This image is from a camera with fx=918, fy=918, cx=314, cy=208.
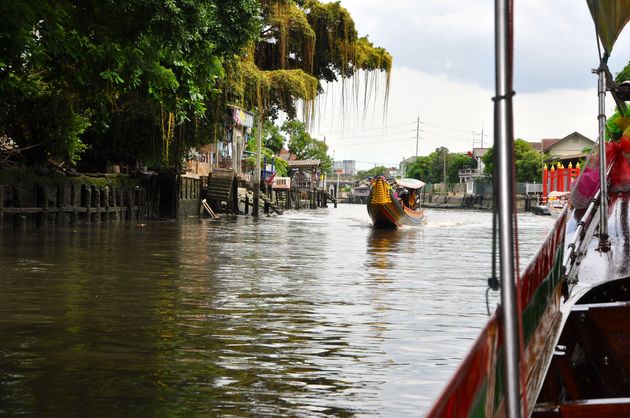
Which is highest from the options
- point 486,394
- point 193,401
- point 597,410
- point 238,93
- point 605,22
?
point 238,93

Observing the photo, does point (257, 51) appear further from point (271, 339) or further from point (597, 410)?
point (597, 410)

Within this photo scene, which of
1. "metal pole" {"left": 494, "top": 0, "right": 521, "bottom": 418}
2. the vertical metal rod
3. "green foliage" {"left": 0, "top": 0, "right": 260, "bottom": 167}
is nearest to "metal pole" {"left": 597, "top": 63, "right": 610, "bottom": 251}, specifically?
the vertical metal rod

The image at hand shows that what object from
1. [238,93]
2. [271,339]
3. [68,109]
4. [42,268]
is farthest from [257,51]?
[271,339]

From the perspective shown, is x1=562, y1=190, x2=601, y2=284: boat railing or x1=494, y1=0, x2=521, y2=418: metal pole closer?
x1=494, y1=0, x2=521, y2=418: metal pole

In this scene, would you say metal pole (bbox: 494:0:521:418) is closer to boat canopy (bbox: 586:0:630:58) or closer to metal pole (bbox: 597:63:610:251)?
boat canopy (bbox: 586:0:630:58)

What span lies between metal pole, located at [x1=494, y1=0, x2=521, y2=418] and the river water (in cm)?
303

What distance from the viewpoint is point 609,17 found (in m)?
6.78

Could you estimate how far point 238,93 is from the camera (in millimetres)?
31203

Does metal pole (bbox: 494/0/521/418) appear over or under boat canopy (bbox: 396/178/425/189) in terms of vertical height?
under

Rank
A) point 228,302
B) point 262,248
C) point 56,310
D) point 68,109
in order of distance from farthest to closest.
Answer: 1. point 68,109
2. point 262,248
3. point 228,302
4. point 56,310

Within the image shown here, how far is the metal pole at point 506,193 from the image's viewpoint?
2.53 meters

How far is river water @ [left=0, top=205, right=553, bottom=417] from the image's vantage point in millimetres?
5844

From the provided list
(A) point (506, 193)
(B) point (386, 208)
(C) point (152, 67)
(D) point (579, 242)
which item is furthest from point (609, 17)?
(B) point (386, 208)

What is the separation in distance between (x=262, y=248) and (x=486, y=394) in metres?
18.0
